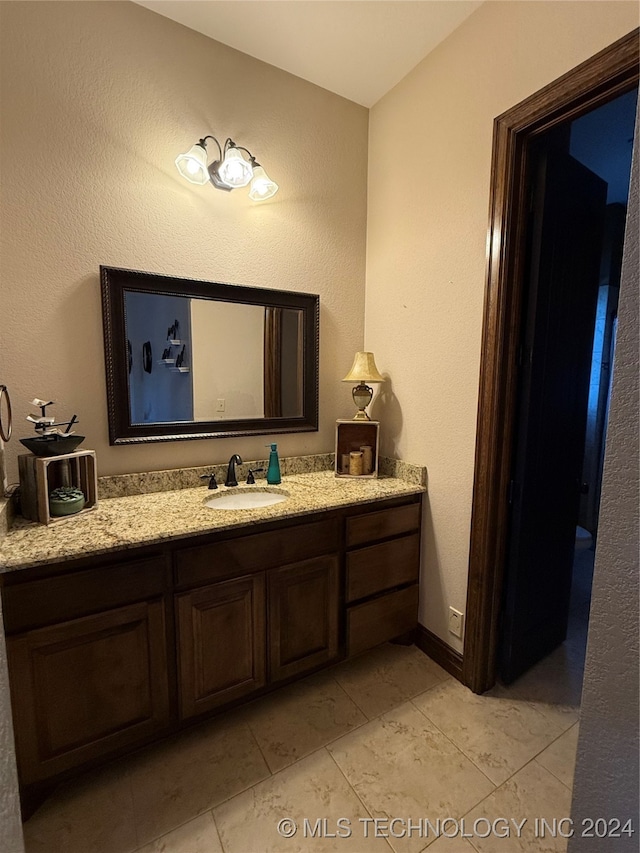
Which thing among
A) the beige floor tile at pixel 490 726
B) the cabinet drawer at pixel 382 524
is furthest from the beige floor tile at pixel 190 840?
the cabinet drawer at pixel 382 524

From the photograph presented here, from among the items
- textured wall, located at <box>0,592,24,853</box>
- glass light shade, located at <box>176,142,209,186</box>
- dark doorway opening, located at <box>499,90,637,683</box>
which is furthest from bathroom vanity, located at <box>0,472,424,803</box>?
glass light shade, located at <box>176,142,209,186</box>

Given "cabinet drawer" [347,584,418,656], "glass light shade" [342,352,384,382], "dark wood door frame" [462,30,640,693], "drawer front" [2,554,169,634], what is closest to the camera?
"drawer front" [2,554,169,634]

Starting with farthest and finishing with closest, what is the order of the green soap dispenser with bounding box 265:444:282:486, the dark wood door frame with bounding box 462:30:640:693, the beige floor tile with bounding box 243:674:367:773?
the green soap dispenser with bounding box 265:444:282:486
the beige floor tile with bounding box 243:674:367:773
the dark wood door frame with bounding box 462:30:640:693

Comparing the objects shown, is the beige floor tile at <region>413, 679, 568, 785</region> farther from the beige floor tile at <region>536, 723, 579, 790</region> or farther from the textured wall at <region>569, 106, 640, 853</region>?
the textured wall at <region>569, 106, 640, 853</region>

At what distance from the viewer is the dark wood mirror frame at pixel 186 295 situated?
1635 mm

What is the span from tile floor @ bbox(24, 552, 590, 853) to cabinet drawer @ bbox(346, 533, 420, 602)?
437 mm

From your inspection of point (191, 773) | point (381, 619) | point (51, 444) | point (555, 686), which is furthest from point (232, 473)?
point (555, 686)

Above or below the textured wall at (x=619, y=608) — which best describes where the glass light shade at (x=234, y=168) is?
above

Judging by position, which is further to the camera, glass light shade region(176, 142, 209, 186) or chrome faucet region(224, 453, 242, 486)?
chrome faucet region(224, 453, 242, 486)

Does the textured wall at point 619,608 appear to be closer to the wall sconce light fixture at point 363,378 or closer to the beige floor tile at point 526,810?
the beige floor tile at point 526,810

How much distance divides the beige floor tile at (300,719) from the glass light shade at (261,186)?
224 cm

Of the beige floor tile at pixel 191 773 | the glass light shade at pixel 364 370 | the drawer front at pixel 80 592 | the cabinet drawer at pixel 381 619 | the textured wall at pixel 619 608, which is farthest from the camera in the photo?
the glass light shade at pixel 364 370

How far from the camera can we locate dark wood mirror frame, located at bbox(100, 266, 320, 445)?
1.63 metres

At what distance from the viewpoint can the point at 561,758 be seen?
4.74ft
